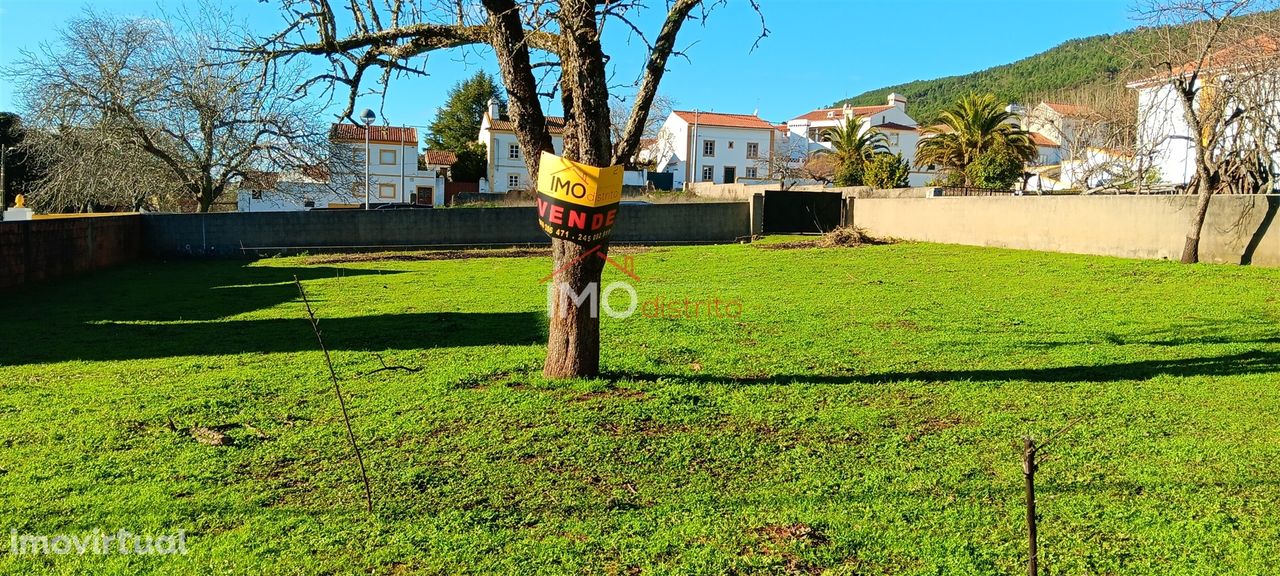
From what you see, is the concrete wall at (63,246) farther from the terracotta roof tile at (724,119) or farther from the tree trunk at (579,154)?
the terracotta roof tile at (724,119)

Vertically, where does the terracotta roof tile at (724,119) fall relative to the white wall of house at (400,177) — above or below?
above

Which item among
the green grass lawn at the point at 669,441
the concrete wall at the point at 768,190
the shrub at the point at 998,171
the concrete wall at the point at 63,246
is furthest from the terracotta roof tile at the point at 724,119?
the green grass lawn at the point at 669,441

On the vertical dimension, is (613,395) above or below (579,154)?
below

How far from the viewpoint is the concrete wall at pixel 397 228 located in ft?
66.9

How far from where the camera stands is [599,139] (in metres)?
5.65

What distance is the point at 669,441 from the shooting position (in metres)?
4.82

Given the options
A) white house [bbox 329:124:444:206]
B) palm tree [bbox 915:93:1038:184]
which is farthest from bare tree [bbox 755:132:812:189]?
white house [bbox 329:124:444:206]

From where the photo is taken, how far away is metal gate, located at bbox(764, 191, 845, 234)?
23484 millimetres

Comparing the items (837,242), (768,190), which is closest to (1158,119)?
(837,242)

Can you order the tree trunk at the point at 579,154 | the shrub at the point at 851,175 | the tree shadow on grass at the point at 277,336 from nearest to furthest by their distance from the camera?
the tree trunk at the point at 579,154 → the tree shadow on grass at the point at 277,336 → the shrub at the point at 851,175

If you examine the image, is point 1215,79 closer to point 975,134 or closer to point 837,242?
point 837,242

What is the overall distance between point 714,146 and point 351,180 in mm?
32648

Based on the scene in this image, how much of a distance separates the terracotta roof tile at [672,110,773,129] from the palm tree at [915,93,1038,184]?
705 inches

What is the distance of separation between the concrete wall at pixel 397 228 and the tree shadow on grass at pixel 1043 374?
1654 cm
